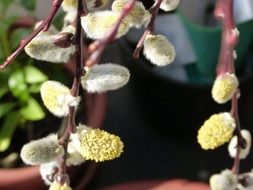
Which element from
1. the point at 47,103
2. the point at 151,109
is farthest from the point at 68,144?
the point at 151,109

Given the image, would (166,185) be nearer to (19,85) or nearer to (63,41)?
(19,85)

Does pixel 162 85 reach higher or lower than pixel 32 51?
lower

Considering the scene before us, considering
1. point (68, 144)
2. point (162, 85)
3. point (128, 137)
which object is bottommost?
point (128, 137)

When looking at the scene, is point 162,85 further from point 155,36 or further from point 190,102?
point 155,36

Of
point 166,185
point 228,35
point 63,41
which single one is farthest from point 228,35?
point 166,185

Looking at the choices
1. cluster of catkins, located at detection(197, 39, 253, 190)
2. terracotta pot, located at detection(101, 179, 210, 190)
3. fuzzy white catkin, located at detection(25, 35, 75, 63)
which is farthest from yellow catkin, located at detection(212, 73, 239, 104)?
terracotta pot, located at detection(101, 179, 210, 190)

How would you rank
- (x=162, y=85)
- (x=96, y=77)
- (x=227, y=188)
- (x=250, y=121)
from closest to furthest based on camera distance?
(x=96, y=77) < (x=227, y=188) < (x=162, y=85) < (x=250, y=121)
